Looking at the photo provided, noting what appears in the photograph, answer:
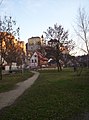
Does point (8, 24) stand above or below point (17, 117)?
above

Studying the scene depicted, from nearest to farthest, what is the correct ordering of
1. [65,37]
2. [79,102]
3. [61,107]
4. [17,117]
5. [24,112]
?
1. [17,117]
2. [24,112]
3. [61,107]
4. [79,102]
5. [65,37]

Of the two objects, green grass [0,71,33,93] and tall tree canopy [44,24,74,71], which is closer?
green grass [0,71,33,93]

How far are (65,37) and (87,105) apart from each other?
69.8 metres

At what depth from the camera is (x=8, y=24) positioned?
4900cm

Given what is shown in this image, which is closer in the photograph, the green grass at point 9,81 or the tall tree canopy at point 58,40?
the green grass at point 9,81

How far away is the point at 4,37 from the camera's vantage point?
49844mm

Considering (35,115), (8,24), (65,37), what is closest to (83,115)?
(35,115)

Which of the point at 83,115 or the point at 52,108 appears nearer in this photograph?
the point at 83,115

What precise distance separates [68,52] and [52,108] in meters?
73.7

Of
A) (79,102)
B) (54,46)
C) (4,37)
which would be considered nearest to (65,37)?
(54,46)

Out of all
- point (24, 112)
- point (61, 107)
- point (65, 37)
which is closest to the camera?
point (24, 112)

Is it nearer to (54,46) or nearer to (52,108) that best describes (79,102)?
(52,108)

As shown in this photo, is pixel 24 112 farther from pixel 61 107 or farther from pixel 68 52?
pixel 68 52

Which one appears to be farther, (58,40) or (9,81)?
(58,40)
